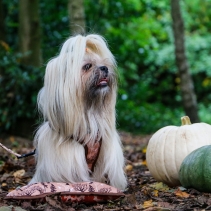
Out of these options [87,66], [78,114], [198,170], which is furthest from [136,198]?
[87,66]

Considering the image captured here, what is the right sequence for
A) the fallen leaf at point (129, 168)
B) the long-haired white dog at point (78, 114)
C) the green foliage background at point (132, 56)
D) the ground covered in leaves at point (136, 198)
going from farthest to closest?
1. the green foliage background at point (132, 56)
2. the fallen leaf at point (129, 168)
3. the long-haired white dog at point (78, 114)
4. the ground covered in leaves at point (136, 198)

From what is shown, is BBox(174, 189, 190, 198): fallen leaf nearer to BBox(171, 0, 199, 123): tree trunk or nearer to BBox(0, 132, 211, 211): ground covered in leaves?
BBox(0, 132, 211, 211): ground covered in leaves

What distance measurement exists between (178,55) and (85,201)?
6.59 meters

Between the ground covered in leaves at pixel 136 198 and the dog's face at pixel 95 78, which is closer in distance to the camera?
the ground covered in leaves at pixel 136 198

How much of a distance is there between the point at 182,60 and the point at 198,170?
615 cm

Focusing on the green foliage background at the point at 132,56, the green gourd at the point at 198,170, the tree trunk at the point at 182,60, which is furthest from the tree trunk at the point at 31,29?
the green gourd at the point at 198,170

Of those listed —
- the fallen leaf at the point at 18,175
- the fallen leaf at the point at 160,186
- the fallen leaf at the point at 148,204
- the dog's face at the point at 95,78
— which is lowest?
the fallen leaf at the point at 18,175

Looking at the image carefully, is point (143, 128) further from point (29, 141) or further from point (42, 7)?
point (29, 141)

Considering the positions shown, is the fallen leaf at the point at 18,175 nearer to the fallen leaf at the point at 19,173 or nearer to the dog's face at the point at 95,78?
the fallen leaf at the point at 19,173

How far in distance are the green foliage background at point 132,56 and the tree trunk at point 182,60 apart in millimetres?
1634

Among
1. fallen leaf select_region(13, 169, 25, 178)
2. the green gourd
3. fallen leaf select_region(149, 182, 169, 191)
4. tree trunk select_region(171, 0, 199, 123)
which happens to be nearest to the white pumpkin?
fallen leaf select_region(149, 182, 169, 191)

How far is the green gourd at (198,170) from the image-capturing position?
13.2 feet

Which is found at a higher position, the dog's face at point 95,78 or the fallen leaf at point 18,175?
the dog's face at point 95,78

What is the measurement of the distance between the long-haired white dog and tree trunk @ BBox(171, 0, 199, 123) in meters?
5.62
